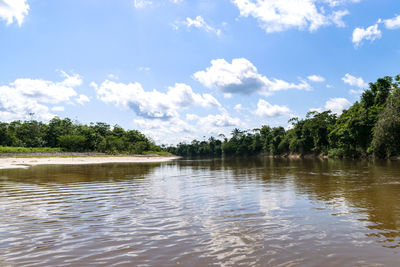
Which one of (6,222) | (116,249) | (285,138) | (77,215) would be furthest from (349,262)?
(285,138)

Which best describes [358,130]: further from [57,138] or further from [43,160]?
[57,138]

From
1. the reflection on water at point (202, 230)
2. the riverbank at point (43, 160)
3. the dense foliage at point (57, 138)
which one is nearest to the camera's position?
the reflection on water at point (202, 230)

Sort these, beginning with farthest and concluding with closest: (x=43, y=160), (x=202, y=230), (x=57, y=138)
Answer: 1. (x=57, y=138)
2. (x=43, y=160)
3. (x=202, y=230)

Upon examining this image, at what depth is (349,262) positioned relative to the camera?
4500mm

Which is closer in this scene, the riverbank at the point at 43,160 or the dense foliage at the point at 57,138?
→ the riverbank at the point at 43,160

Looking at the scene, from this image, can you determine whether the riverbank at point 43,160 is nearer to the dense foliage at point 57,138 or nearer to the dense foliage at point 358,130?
the dense foliage at point 57,138

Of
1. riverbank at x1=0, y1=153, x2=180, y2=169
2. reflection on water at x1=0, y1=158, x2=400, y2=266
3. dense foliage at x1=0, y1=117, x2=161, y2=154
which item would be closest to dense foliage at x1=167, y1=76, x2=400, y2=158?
reflection on water at x1=0, y1=158, x2=400, y2=266

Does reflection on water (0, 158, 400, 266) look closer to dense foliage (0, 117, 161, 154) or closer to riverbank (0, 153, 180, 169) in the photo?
riverbank (0, 153, 180, 169)

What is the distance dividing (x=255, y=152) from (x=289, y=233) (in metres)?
144

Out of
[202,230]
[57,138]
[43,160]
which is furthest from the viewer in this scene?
[57,138]

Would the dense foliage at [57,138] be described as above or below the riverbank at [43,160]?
above

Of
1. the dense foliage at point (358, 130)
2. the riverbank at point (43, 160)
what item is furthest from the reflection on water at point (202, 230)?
the dense foliage at point (358, 130)

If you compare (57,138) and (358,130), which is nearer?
(358,130)

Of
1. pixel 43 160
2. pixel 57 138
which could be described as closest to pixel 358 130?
pixel 43 160
